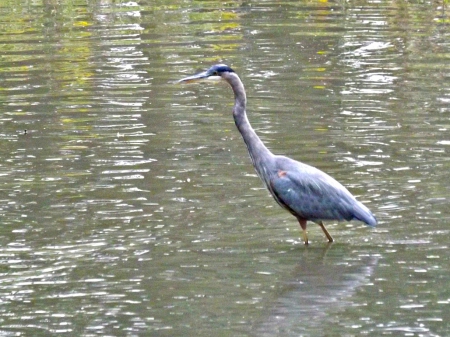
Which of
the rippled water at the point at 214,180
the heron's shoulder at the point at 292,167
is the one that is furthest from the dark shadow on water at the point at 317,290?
the heron's shoulder at the point at 292,167

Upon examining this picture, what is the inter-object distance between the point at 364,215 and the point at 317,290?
3.61ft

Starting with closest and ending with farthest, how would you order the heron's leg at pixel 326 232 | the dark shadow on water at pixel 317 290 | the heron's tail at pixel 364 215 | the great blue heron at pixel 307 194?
the dark shadow on water at pixel 317 290, the heron's tail at pixel 364 215, the great blue heron at pixel 307 194, the heron's leg at pixel 326 232

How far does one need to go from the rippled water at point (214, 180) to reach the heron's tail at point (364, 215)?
0.65 ft

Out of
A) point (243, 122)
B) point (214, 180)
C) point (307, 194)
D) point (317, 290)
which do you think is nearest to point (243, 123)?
point (243, 122)

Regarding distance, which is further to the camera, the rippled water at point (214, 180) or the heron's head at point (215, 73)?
the heron's head at point (215, 73)

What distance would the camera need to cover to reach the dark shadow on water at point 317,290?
7379mm

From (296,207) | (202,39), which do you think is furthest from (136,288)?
(202,39)

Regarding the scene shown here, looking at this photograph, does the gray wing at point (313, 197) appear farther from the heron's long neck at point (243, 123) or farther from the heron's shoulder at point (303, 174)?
the heron's long neck at point (243, 123)

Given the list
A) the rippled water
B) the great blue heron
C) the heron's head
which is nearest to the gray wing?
the great blue heron

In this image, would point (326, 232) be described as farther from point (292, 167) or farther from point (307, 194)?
point (292, 167)

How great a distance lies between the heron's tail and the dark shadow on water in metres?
0.28

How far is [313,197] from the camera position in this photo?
9.22m

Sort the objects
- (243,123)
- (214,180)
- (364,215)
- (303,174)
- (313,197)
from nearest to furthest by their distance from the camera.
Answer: (364,215)
(313,197)
(303,174)
(243,123)
(214,180)

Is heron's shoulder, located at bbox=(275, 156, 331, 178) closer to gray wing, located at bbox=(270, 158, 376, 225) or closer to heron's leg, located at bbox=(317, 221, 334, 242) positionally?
gray wing, located at bbox=(270, 158, 376, 225)
